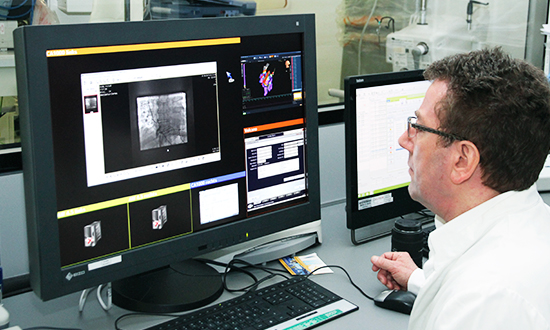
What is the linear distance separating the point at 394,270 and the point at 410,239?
0.14m

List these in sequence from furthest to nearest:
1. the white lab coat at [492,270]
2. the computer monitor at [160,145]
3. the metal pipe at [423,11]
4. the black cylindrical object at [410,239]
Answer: the metal pipe at [423,11], the black cylindrical object at [410,239], the computer monitor at [160,145], the white lab coat at [492,270]

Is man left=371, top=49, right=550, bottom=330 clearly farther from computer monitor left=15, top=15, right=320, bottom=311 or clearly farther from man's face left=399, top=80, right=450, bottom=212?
computer monitor left=15, top=15, right=320, bottom=311

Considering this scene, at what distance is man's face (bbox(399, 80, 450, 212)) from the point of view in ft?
3.18

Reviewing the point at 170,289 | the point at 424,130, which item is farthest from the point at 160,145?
the point at 424,130

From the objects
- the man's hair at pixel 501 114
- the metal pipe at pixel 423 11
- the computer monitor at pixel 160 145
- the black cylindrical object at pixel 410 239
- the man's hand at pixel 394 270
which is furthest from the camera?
the metal pipe at pixel 423 11

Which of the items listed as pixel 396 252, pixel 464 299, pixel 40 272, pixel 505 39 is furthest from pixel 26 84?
pixel 505 39

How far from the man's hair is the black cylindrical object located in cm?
46

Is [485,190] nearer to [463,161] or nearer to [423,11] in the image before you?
[463,161]

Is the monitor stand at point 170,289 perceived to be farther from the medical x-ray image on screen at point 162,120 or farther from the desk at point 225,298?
the medical x-ray image on screen at point 162,120

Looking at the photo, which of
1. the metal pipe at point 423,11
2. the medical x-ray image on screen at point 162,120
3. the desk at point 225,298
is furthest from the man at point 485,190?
the metal pipe at point 423,11

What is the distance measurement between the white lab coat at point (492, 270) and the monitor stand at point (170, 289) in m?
0.48

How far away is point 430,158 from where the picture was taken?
100cm

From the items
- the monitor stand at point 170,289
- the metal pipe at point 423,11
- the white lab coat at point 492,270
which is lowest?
the monitor stand at point 170,289

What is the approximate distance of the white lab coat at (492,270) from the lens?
767 mm
